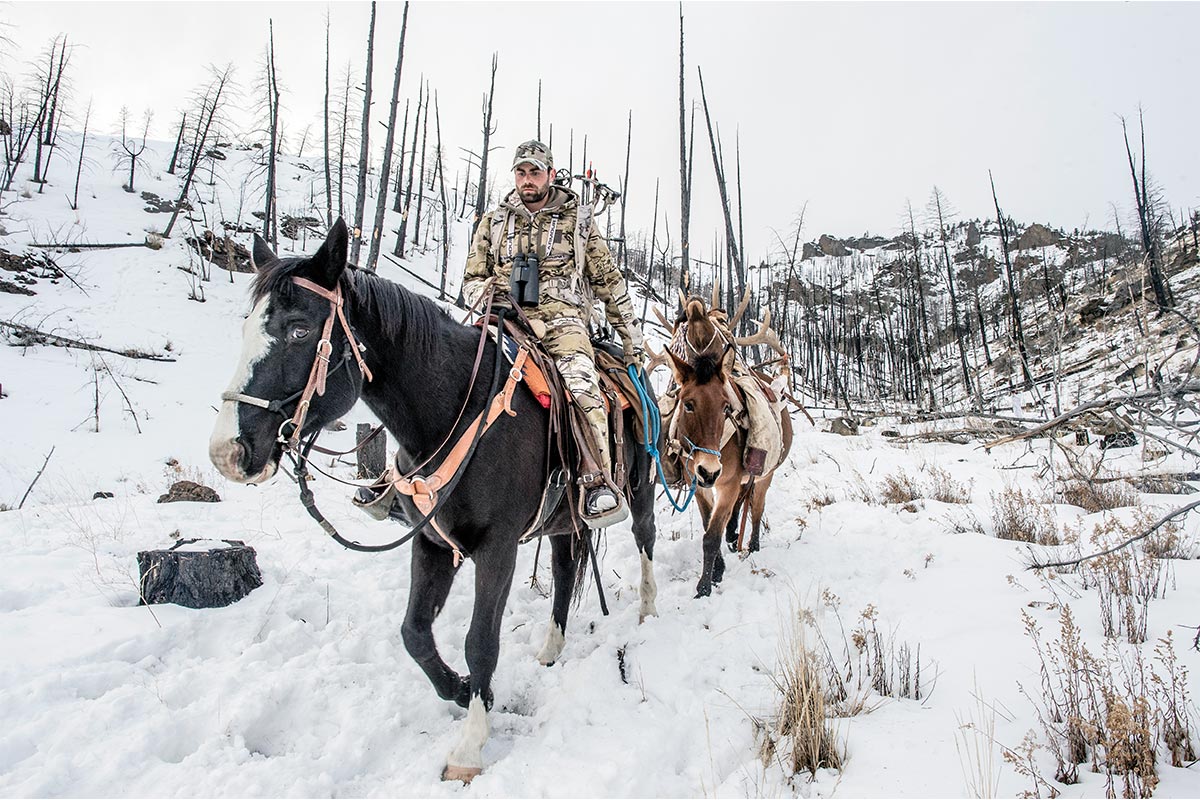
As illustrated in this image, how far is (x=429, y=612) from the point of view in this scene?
2893 millimetres

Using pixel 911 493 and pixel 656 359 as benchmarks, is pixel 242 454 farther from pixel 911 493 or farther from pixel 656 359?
pixel 911 493

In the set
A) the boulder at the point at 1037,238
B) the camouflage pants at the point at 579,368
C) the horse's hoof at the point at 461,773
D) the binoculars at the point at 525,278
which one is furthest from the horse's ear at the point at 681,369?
the boulder at the point at 1037,238

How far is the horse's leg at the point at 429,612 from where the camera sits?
2838 millimetres

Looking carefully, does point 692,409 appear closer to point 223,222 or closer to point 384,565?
point 384,565

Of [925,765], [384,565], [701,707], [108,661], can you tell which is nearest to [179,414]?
[384,565]

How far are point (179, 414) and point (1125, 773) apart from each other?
17.8 m

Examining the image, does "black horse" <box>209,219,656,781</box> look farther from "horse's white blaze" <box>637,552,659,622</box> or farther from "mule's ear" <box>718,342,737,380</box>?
"mule's ear" <box>718,342,737,380</box>

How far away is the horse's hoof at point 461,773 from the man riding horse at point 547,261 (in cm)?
153

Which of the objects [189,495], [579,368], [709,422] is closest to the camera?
[579,368]

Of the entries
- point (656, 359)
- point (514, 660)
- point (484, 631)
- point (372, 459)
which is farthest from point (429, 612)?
point (372, 459)

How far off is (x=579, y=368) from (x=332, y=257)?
5.19ft

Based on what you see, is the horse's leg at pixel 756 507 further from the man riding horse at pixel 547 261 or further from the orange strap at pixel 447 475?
the orange strap at pixel 447 475

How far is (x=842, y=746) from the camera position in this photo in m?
2.48

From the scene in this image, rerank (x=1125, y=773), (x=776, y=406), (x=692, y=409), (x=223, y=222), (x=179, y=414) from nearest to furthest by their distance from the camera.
A: (x=1125, y=773) < (x=692, y=409) < (x=776, y=406) < (x=179, y=414) < (x=223, y=222)
